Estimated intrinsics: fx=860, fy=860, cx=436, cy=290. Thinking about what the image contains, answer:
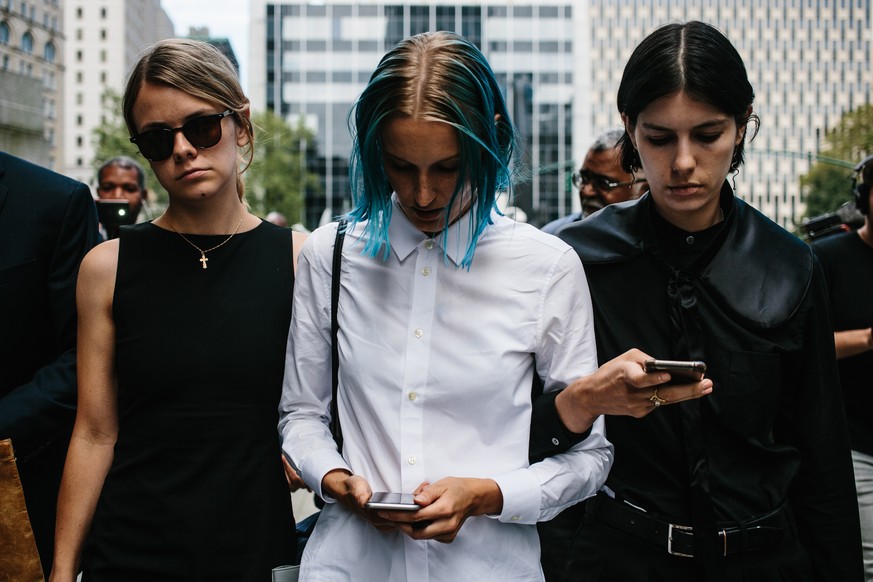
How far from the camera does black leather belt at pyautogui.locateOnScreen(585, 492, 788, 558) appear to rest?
2295 mm

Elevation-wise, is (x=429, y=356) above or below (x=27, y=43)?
below

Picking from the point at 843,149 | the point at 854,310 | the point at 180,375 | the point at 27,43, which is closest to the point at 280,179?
the point at 27,43

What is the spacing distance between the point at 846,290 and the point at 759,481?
1.79 metres

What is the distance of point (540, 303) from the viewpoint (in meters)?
2.14

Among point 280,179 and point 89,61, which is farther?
point 89,61

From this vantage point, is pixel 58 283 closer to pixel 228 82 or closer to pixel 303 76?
pixel 228 82

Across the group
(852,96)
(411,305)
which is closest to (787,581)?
(411,305)

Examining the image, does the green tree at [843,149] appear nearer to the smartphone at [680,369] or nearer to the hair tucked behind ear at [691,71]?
the hair tucked behind ear at [691,71]

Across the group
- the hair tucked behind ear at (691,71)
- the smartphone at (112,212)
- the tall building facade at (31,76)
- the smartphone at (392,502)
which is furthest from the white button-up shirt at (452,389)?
the tall building facade at (31,76)

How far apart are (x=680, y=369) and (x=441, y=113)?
804 millimetres

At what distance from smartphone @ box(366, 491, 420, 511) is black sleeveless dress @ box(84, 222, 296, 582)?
70cm

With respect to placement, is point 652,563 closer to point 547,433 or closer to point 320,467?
point 547,433

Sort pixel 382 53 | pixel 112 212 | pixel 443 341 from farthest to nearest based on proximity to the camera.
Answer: pixel 382 53
pixel 112 212
pixel 443 341

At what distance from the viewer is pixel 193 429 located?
238 centimetres
